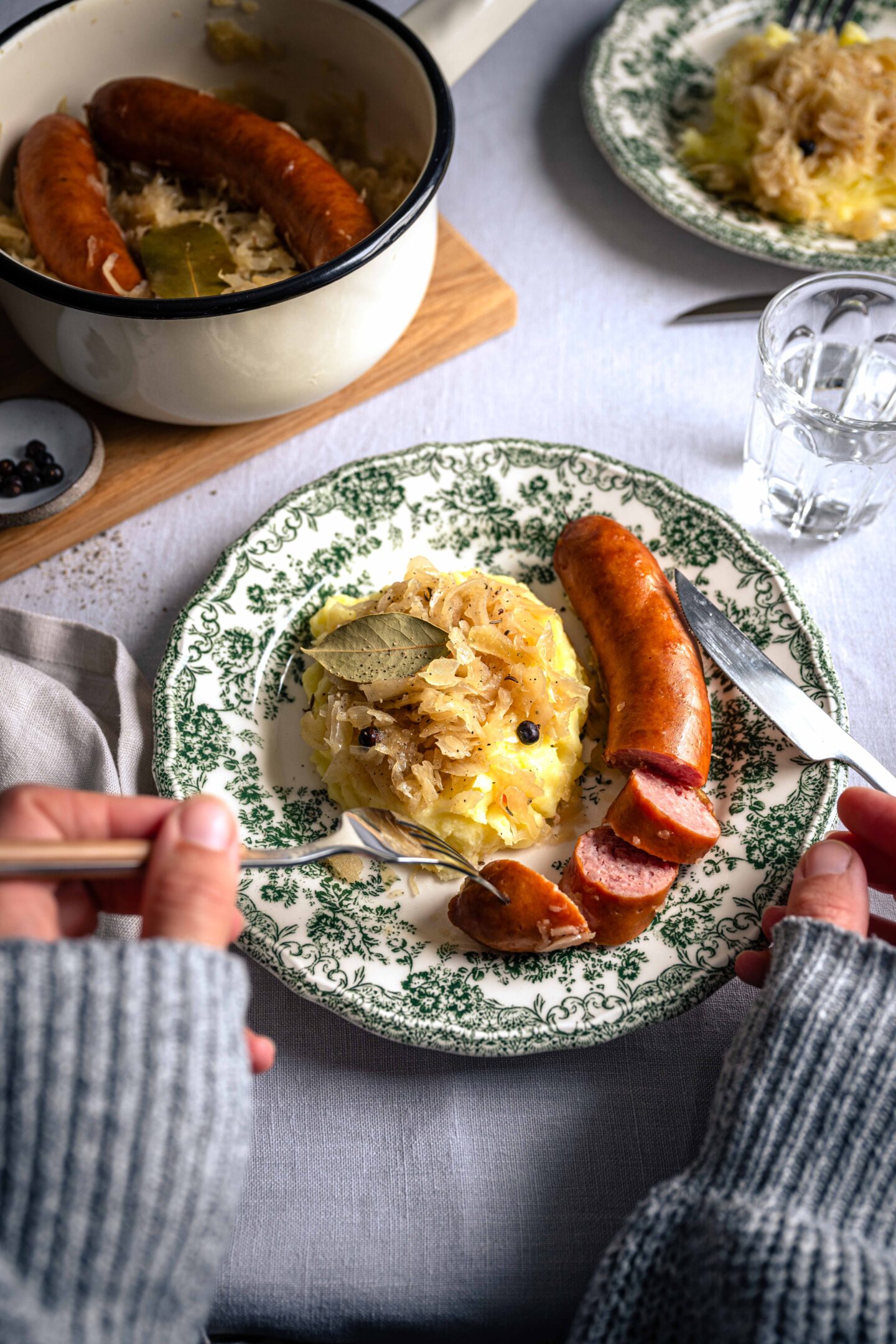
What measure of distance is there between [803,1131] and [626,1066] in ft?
1.14

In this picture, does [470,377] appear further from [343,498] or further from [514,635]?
[514,635]

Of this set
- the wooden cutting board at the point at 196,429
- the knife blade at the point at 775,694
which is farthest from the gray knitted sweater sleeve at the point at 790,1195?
the wooden cutting board at the point at 196,429

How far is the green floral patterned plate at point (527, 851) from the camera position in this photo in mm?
1421

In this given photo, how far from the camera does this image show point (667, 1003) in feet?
4.57

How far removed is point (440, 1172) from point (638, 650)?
0.87 meters

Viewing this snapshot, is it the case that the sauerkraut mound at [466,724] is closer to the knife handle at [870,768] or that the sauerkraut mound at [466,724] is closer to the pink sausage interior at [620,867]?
the pink sausage interior at [620,867]

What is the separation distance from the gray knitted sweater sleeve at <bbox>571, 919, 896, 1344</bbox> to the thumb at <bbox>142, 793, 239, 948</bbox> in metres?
0.62

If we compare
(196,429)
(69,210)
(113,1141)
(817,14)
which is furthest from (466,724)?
(817,14)

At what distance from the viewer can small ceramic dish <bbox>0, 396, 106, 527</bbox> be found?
2074 millimetres

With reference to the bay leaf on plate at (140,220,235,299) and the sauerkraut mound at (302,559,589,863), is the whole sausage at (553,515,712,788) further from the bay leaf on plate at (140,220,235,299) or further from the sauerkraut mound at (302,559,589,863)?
the bay leaf on plate at (140,220,235,299)

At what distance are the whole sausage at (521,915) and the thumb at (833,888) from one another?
0.99 ft

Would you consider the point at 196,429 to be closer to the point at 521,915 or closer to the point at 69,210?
the point at 69,210

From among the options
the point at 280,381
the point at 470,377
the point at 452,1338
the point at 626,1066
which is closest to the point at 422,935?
the point at 626,1066

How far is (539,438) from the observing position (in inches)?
91.0
